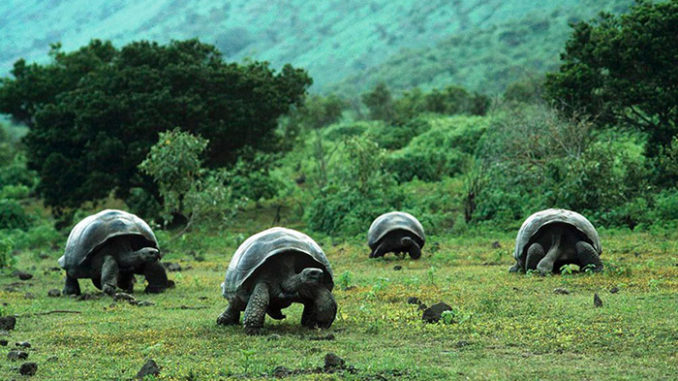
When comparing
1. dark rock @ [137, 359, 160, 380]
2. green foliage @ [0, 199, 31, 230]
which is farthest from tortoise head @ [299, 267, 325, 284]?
green foliage @ [0, 199, 31, 230]

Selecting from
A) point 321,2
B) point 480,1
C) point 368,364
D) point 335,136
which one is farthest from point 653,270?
point 321,2

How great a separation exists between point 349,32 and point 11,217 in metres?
111

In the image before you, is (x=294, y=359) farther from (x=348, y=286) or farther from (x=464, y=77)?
(x=464, y=77)

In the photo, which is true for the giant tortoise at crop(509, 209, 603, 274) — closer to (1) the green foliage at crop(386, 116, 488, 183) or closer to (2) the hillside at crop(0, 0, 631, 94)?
(1) the green foliage at crop(386, 116, 488, 183)

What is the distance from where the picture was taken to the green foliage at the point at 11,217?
26.4m

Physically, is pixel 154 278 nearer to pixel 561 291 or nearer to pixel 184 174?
pixel 561 291

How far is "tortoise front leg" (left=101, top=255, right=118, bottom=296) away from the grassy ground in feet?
0.80

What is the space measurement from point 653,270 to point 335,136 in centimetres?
3098

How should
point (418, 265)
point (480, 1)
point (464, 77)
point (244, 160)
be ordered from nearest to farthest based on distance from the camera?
point (418, 265) → point (244, 160) → point (464, 77) → point (480, 1)

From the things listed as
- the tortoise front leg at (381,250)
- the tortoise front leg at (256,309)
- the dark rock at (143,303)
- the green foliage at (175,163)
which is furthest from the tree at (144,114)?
the tortoise front leg at (256,309)

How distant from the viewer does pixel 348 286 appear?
11562 mm

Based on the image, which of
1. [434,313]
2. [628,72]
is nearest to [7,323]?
[434,313]

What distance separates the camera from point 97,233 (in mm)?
11367

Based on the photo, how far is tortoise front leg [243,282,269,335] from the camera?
7.81 m
